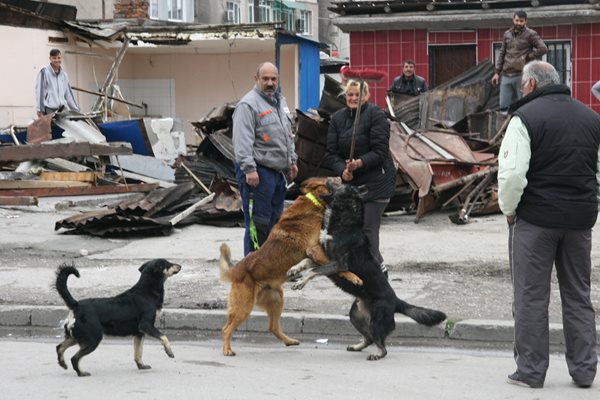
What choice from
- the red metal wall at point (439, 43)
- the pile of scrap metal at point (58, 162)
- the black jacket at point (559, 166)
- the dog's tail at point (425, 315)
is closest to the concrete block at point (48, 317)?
the dog's tail at point (425, 315)

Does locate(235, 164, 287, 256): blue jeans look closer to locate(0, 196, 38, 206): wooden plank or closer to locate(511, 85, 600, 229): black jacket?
locate(511, 85, 600, 229): black jacket

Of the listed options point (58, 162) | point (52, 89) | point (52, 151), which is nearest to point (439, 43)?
point (52, 89)

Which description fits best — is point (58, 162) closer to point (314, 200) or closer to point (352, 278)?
point (314, 200)

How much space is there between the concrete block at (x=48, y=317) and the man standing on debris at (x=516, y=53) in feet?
34.2

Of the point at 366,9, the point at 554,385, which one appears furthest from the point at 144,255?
the point at 366,9

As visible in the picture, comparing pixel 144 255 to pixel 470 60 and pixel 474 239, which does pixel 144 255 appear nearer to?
pixel 474 239

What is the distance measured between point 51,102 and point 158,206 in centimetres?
560

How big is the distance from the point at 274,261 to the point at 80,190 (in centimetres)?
909

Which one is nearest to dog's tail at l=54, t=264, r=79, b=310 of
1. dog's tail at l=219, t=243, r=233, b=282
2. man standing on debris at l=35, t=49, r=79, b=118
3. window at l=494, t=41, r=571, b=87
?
dog's tail at l=219, t=243, r=233, b=282

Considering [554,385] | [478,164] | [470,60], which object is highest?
[470,60]

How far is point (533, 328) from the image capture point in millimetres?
6559

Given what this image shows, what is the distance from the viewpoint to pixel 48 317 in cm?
912

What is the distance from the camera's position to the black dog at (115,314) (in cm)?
693

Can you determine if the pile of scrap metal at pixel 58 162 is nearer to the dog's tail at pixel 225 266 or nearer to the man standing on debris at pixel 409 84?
the man standing on debris at pixel 409 84
